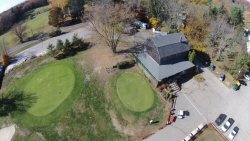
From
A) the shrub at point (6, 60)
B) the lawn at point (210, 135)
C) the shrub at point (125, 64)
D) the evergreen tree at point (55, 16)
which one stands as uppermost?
the evergreen tree at point (55, 16)

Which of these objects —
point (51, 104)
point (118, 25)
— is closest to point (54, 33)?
point (118, 25)

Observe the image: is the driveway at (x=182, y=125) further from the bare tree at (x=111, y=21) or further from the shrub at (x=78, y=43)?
the shrub at (x=78, y=43)

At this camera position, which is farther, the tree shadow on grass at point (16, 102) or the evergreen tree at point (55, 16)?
the evergreen tree at point (55, 16)

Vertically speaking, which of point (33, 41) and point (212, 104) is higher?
point (33, 41)

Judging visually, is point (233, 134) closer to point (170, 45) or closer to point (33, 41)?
point (170, 45)

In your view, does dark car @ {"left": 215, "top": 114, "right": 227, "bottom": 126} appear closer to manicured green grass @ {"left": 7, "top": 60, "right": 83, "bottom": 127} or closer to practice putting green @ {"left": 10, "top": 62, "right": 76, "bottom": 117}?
manicured green grass @ {"left": 7, "top": 60, "right": 83, "bottom": 127}

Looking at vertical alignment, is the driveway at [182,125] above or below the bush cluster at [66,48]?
below

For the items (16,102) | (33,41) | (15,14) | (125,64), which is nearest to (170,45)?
(125,64)

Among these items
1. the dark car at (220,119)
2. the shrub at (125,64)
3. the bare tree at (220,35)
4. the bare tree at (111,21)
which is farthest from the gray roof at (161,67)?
the dark car at (220,119)
